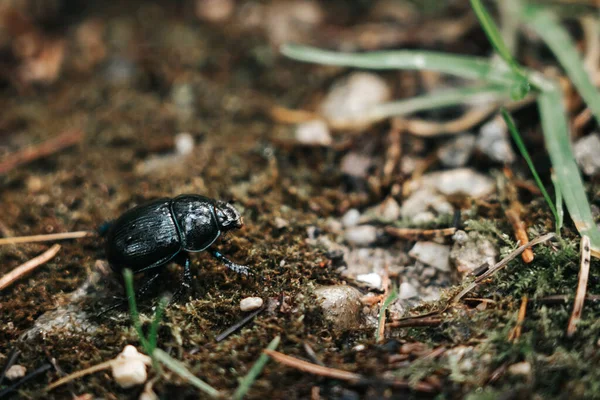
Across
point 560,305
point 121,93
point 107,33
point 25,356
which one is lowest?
point 25,356

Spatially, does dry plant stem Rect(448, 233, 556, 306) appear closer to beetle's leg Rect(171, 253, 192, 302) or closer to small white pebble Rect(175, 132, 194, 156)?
beetle's leg Rect(171, 253, 192, 302)

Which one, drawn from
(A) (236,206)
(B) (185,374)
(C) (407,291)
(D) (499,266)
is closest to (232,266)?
(A) (236,206)

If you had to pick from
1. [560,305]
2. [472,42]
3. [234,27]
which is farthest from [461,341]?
[234,27]

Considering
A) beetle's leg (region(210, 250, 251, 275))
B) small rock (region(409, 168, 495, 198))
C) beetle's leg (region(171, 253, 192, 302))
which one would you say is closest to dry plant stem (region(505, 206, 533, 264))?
small rock (region(409, 168, 495, 198))

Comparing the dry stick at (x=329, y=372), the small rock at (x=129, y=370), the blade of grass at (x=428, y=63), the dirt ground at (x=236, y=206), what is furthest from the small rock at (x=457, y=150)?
the small rock at (x=129, y=370)

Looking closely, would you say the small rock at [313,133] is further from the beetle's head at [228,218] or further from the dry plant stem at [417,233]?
the beetle's head at [228,218]

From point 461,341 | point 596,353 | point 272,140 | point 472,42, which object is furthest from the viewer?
point 472,42

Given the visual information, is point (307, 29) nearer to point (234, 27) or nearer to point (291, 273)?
point (234, 27)
